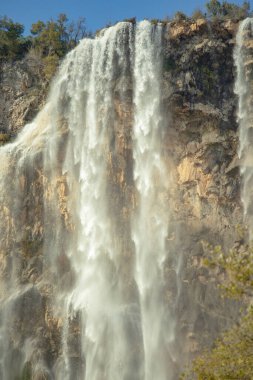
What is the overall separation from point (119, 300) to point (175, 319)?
2674 mm

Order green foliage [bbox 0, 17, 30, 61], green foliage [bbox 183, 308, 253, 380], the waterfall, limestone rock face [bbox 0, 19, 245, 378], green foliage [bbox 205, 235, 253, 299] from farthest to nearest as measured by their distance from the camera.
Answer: green foliage [bbox 0, 17, 30, 61], the waterfall, limestone rock face [bbox 0, 19, 245, 378], green foliage [bbox 183, 308, 253, 380], green foliage [bbox 205, 235, 253, 299]

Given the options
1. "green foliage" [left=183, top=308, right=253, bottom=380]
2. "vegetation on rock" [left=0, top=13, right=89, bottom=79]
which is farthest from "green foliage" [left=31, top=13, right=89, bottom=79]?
"green foliage" [left=183, top=308, right=253, bottom=380]

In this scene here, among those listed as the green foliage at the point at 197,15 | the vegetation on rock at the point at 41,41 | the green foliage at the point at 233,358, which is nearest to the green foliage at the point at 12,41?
the vegetation on rock at the point at 41,41

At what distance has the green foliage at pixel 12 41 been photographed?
34.0m

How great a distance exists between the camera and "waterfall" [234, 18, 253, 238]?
2298 cm

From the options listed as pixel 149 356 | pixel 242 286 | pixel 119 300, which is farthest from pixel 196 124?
pixel 242 286

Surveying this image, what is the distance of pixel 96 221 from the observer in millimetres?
24219

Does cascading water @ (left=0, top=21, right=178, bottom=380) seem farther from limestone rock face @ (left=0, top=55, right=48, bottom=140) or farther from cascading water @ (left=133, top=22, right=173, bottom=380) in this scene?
limestone rock face @ (left=0, top=55, right=48, bottom=140)

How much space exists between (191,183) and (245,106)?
465 centimetres

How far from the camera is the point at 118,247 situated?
2358 cm

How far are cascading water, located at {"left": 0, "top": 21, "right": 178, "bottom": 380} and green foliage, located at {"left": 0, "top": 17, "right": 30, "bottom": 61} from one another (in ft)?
25.6

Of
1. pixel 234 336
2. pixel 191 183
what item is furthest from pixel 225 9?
pixel 234 336

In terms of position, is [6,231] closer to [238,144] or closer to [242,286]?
[238,144]

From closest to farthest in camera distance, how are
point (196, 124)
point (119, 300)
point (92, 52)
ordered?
point (119, 300) → point (196, 124) → point (92, 52)
